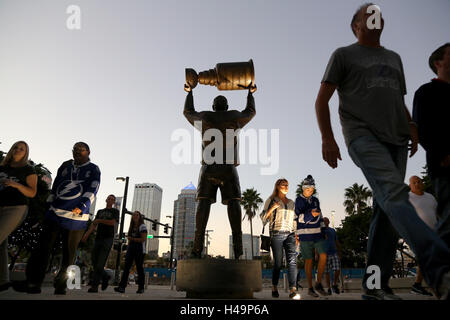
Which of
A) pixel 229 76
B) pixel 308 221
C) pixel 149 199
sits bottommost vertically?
pixel 308 221

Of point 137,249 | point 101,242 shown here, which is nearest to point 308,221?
point 137,249

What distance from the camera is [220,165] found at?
15.7ft

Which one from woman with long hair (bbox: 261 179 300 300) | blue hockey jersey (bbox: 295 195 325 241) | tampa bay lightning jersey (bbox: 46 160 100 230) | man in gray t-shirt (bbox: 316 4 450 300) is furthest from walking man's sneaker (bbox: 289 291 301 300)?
tampa bay lightning jersey (bbox: 46 160 100 230)

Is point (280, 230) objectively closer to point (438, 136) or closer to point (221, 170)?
point (221, 170)

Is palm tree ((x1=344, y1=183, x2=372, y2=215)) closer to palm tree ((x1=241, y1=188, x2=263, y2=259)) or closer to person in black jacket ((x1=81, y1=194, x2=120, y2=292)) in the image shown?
palm tree ((x1=241, y1=188, x2=263, y2=259))

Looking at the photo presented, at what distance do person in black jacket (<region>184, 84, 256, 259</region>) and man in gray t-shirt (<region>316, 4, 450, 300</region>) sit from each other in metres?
2.27

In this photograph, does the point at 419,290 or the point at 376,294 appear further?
the point at 419,290

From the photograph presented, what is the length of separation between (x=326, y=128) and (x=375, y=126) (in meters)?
0.39

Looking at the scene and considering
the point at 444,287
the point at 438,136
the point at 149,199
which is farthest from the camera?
the point at 149,199

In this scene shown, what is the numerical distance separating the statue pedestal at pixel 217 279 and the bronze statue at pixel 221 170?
41 centimetres

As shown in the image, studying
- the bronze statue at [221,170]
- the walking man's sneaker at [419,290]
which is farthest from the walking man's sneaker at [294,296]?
the walking man's sneaker at [419,290]

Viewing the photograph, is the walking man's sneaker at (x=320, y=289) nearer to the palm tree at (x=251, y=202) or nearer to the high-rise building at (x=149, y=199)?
the palm tree at (x=251, y=202)

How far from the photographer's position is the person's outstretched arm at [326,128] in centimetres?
267
